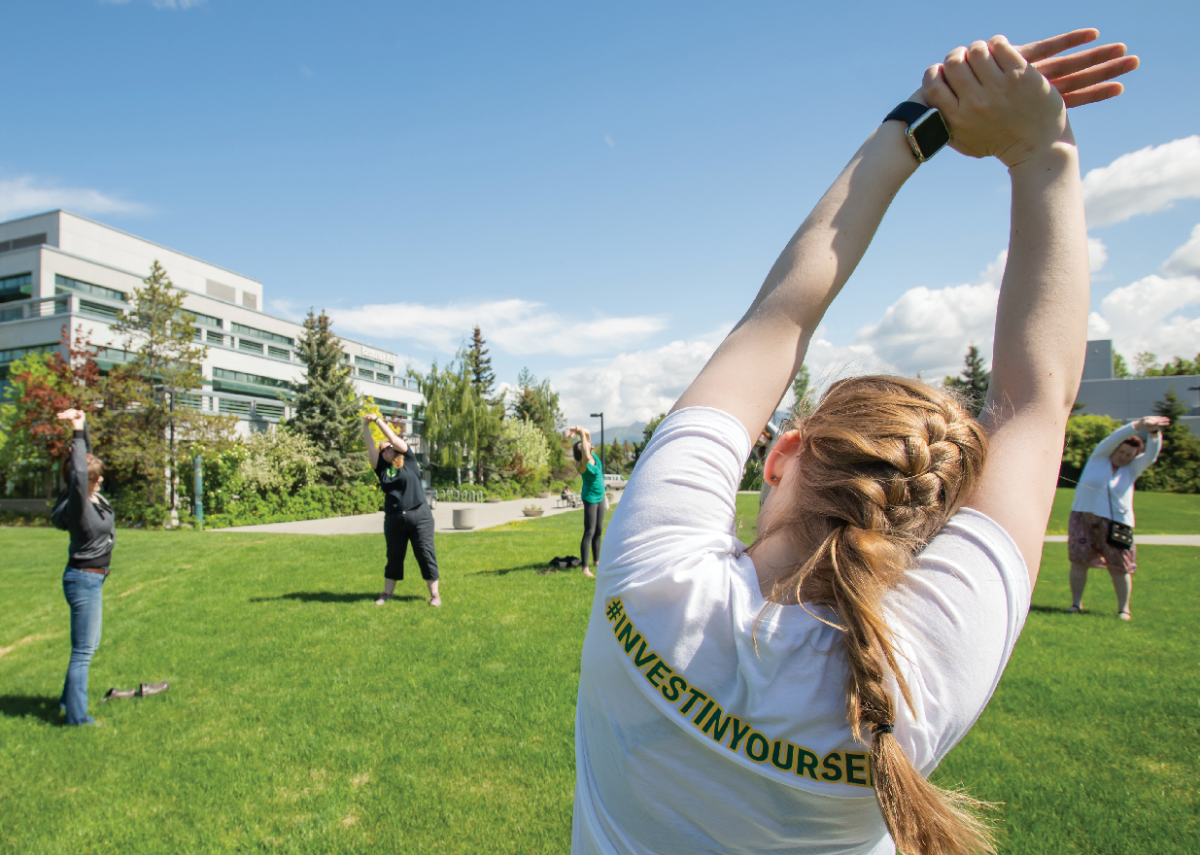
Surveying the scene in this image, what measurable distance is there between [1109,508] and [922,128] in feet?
29.5

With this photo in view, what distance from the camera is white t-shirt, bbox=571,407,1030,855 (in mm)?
679

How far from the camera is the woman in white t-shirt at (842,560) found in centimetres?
68

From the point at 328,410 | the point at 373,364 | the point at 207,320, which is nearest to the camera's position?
the point at 328,410

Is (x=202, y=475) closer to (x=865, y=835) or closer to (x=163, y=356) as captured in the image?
(x=163, y=356)

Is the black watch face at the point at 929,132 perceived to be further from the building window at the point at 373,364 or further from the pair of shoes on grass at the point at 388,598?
the building window at the point at 373,364

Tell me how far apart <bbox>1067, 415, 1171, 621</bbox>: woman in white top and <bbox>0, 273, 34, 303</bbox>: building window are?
1984 inches

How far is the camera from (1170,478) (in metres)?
32.2

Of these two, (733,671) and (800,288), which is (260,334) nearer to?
(800,288)

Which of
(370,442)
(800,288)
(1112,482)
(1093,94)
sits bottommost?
(1112,482)

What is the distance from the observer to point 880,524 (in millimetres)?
788

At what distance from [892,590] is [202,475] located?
1064 inches

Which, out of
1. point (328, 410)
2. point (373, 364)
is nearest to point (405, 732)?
point (328, 410)

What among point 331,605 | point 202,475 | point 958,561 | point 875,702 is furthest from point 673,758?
point 202,475

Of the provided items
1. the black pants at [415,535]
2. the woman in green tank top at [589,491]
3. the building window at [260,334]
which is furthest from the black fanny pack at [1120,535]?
the building window at [260,334]
